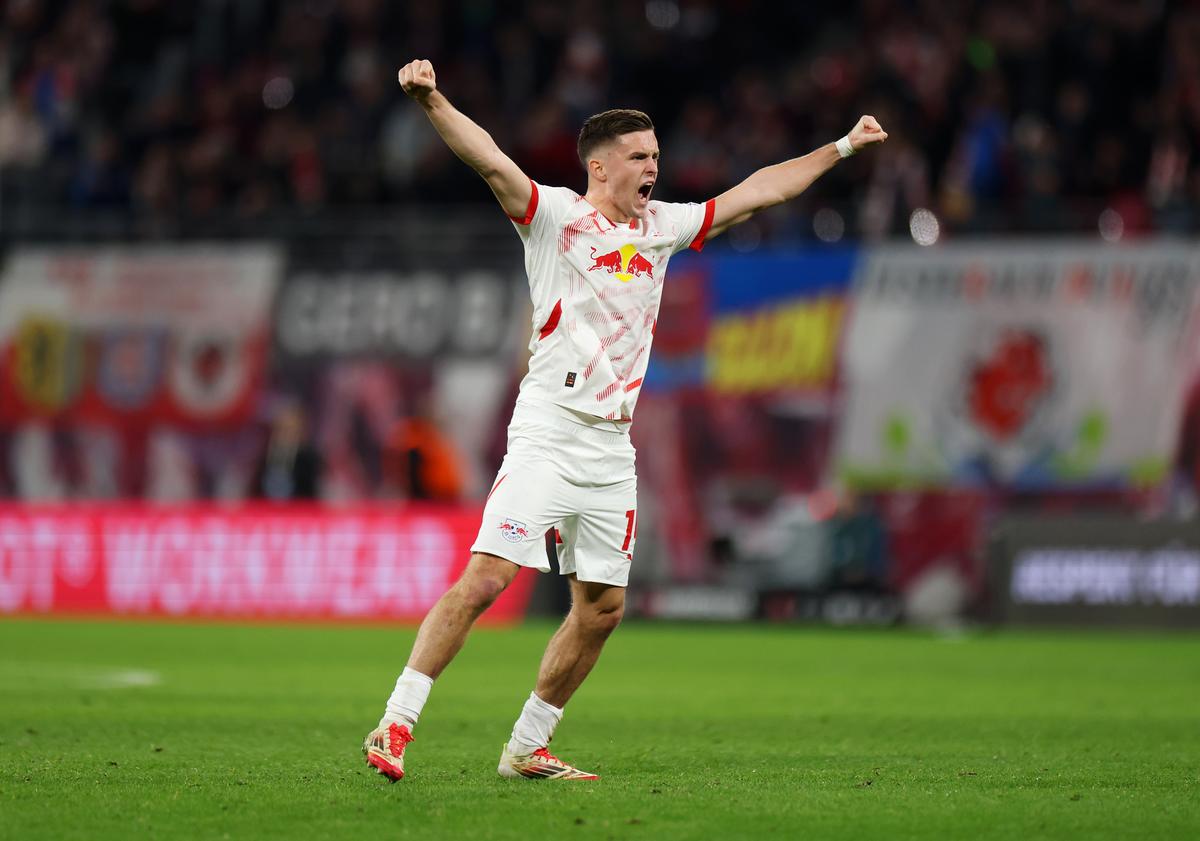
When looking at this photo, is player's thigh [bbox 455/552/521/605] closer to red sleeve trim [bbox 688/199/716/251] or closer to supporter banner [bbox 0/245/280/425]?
red sleeve trim [bbox 688/199/716/251]

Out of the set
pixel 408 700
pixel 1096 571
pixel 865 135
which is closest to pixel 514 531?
pixel 408 700

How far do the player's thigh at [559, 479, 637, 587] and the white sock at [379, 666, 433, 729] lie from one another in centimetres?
82

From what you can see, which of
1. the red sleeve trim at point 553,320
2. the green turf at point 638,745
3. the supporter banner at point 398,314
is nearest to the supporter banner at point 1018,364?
the supporter banner at point 398,314

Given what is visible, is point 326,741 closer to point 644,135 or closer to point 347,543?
point 644,135

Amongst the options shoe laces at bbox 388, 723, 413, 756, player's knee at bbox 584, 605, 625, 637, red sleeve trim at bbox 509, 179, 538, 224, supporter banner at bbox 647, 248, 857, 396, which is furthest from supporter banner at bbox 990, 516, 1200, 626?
shoe laces at bbox 388, 723, 413, 756

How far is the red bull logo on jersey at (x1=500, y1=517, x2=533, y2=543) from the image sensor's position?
7375 mm

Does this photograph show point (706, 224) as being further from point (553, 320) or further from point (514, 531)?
point (514, 531)

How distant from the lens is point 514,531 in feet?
24.2

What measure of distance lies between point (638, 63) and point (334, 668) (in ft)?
37.3

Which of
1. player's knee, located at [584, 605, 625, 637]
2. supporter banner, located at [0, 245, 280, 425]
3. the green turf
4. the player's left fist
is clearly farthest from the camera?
supporter banner, located at [0, 245, 280, 425]

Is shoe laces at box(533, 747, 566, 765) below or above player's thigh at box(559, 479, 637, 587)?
below

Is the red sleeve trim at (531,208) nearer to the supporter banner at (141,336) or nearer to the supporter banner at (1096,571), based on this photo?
the supporter banner at (1096,571)

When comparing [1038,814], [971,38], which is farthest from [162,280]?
[1038,814]

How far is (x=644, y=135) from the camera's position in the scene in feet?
25.4
